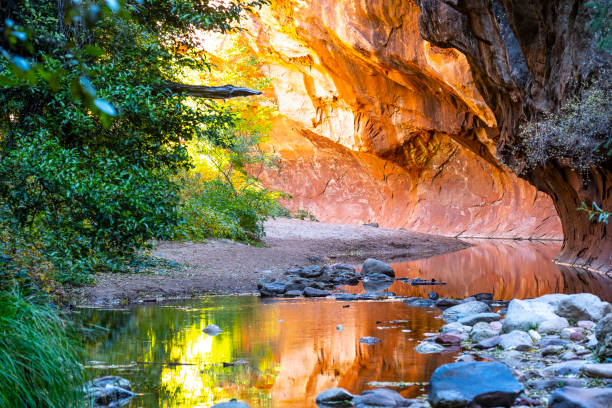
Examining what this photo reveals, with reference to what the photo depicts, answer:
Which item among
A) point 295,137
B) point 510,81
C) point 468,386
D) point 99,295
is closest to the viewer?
point 468,386

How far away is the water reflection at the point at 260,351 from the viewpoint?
5148 millimetres

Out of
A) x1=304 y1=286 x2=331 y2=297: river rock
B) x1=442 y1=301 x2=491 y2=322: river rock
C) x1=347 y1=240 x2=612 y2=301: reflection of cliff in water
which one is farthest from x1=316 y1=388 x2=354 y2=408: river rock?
x1=347 y1=240 x2=612 y2=301: reflection of cliff in water

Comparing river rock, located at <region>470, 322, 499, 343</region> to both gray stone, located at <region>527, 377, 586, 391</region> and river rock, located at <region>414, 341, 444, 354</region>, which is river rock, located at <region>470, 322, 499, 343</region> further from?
gray stone, located at <region>527, 377, 586, 391</region>

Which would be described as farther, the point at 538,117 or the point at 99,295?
the point at 538,117

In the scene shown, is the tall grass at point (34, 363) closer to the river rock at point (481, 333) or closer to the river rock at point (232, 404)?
the river rock at point (232, 404)

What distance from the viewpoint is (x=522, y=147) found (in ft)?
62.7

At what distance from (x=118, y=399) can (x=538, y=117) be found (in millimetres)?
14807

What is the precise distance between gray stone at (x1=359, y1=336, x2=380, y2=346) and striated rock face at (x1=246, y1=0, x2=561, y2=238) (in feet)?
68.3

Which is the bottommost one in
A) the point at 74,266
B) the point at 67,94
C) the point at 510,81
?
the point at 74,266

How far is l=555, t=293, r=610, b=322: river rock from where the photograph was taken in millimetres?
7775

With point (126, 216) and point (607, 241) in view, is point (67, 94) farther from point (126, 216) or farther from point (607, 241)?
point (607, 241)

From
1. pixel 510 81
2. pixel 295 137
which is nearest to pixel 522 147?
pixel 510 81

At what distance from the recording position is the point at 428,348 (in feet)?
21.5

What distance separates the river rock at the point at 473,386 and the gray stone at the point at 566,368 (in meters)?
0.85
